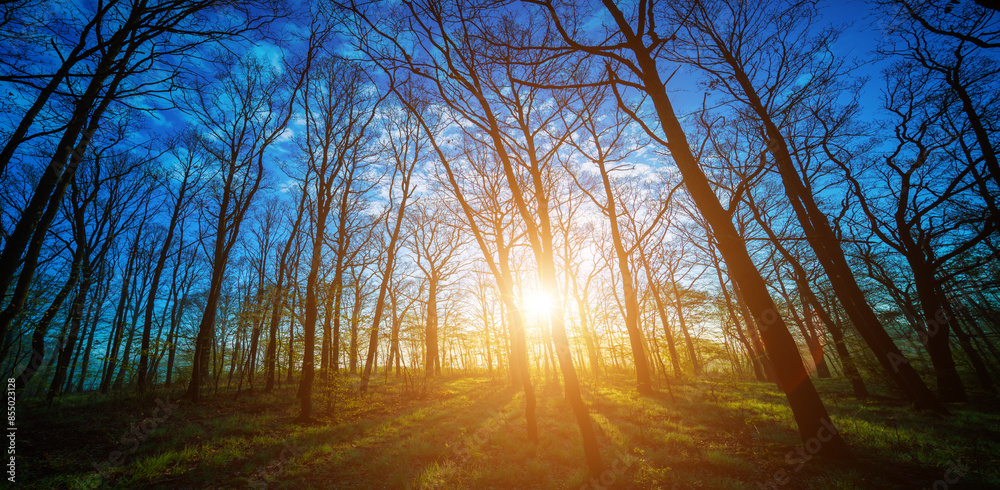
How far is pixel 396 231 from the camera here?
13.8 m

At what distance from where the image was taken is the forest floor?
404 centimetres

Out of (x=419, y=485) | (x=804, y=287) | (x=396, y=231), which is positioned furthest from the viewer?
(x=396, y=231)

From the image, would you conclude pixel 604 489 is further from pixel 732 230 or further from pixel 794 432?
pixel 794 432

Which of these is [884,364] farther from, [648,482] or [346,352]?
[346,352]

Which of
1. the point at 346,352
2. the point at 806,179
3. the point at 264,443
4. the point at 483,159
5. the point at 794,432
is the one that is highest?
the point at 483,159

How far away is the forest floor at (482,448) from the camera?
13.3 feet

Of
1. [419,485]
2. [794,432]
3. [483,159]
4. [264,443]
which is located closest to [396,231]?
[483,159]

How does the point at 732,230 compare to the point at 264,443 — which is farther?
the point at 264,443

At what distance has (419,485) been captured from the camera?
4340 millimetres

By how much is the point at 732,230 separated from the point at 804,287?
8.57 metres

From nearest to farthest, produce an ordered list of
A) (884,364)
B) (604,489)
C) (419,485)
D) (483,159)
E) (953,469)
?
(953,469), (604,489), (419,485), (884,364), (483,159)

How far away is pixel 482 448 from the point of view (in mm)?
5918

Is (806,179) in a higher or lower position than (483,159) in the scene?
lower

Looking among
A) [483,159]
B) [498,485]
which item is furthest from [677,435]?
[483,159]
